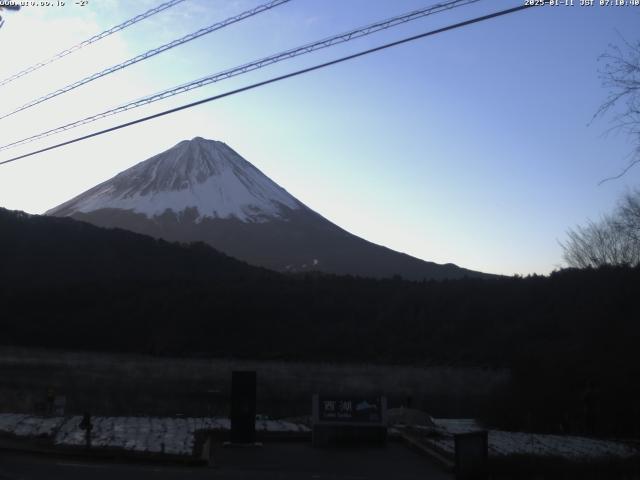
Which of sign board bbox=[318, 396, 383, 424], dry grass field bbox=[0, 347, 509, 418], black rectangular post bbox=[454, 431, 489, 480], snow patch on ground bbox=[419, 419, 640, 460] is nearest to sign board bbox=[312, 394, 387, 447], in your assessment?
sign board bbox=[318, 396, 383, 424]

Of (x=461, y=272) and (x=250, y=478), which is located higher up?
(x=461, y=272)

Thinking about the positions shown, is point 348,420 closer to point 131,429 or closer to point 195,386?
point 131,429

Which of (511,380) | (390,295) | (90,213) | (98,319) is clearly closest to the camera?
(511,380)

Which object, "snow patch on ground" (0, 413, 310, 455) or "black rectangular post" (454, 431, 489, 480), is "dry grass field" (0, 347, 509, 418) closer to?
"snow patch on ground" (0, 413, 310, 455)

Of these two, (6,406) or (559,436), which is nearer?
(559,436)

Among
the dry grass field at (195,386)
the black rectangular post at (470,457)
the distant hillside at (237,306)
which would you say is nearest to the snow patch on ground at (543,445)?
the black rectangular post at (470,457)

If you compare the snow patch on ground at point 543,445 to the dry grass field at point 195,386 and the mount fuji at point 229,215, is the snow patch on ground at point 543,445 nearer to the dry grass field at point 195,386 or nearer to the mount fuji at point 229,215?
the dry grass field at point 195,386

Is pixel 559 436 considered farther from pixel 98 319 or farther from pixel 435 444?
pixel 98 319

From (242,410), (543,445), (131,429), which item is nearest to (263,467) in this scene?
(242,410)

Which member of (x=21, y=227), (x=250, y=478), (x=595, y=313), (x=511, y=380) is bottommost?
(x=250, y=478)

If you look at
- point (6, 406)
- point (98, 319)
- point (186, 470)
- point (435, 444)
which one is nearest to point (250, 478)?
point (186, 470)
